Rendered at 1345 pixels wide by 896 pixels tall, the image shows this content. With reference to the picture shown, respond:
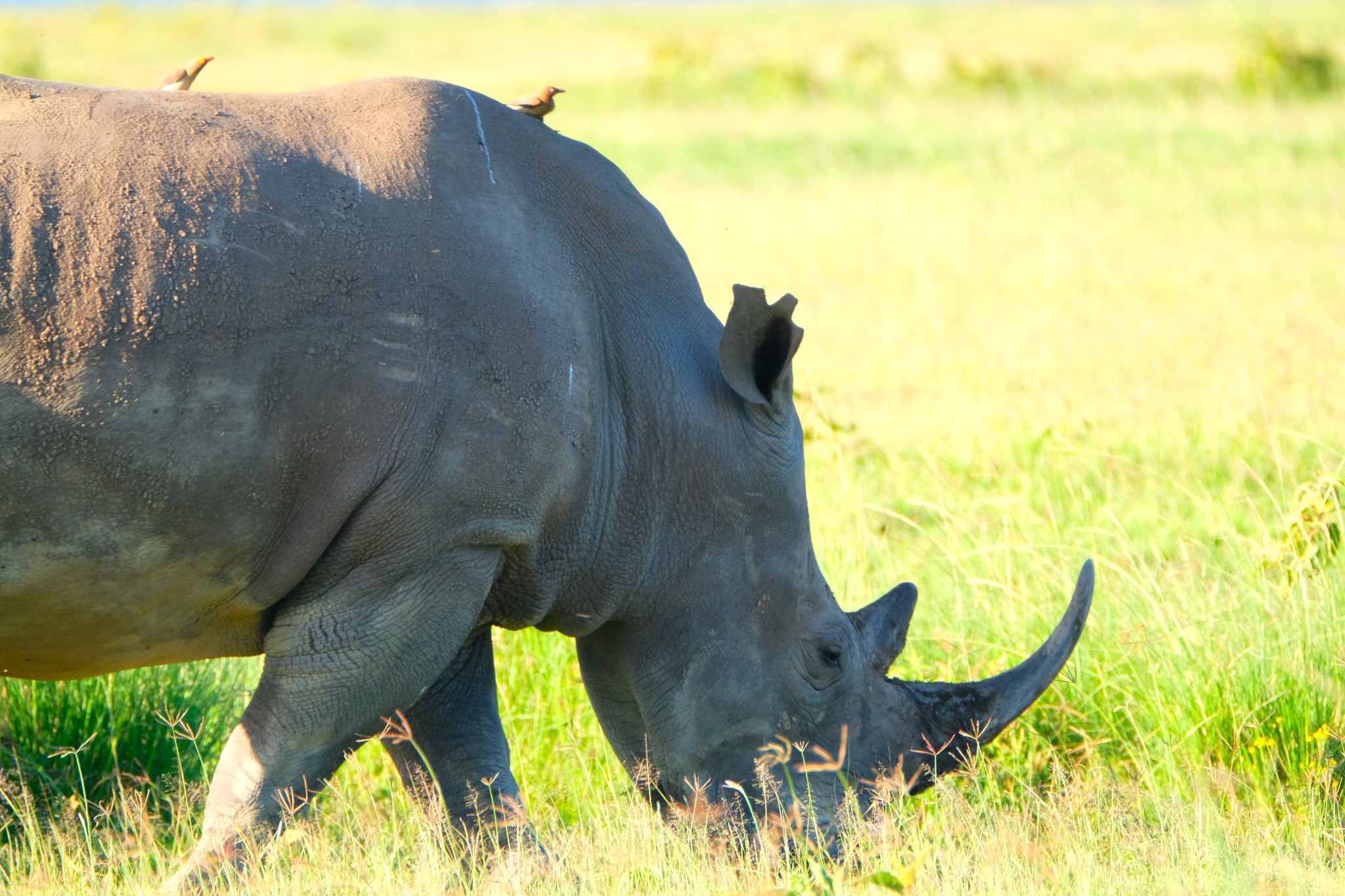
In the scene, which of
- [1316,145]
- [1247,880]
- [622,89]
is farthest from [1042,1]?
[1247,880]

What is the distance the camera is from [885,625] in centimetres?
426

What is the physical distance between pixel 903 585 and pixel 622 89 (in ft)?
74.0

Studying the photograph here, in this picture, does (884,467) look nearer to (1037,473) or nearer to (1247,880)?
(1037,473)

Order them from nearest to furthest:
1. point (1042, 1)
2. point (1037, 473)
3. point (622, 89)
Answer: point (1037, 473) → point (622, 89) → point (1042, 1)

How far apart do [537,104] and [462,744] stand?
1.73 m

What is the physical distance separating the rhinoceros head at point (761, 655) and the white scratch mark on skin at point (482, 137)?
2.20ft

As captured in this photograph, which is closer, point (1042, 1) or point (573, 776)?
point (573, 776)

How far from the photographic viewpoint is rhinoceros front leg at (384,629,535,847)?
4148 millimetres

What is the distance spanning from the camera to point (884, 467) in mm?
7594

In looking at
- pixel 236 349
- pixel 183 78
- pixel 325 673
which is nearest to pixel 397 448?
pixel 236 349

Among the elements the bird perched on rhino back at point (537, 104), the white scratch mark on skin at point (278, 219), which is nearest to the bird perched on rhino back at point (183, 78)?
the bird perched on rhino back at point (537, 104)

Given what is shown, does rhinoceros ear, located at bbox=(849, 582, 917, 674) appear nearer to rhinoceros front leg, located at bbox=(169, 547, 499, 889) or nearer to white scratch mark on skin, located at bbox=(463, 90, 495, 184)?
rhinoceros front leg, located at bbox=(169, 547, 499, 889)

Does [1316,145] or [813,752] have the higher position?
[1316,145]

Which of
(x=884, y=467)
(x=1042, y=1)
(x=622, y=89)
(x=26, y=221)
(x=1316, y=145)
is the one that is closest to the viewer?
(x=26, y=221)
